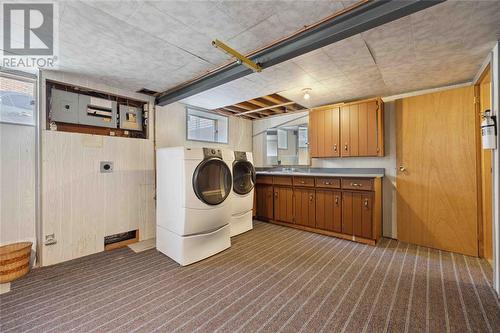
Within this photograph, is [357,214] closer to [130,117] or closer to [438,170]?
[438,170]

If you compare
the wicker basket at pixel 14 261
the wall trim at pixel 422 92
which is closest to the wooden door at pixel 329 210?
the wall trim at pixel 422 92

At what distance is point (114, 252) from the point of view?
277 centimetres

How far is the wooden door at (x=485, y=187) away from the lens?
238 centimetres

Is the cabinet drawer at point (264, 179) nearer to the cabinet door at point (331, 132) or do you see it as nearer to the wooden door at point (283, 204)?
the wooden door at point (283, 204)

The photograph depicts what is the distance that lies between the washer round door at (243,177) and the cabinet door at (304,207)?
0.81 m

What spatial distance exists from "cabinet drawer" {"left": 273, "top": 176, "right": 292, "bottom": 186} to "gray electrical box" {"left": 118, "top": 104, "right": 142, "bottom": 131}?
244 cm

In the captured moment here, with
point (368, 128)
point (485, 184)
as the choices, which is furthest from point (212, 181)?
point (485, 184)

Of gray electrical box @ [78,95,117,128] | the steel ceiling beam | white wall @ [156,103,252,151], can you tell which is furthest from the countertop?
gray electrical box @ [78,95,117,128]

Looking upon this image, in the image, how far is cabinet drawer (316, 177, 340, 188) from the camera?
10.5ft

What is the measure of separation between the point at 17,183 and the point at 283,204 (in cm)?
354

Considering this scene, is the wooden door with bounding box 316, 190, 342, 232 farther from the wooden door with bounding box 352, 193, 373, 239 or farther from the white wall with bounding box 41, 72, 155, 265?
the white wall with bounding box 41, 72, 155, 265

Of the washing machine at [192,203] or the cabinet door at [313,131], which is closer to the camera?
the washing machine at [192,203]

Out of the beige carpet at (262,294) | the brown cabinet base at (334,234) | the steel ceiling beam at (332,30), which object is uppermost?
the steel ceiling beam at (332,30)

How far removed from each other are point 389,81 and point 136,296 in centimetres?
375
